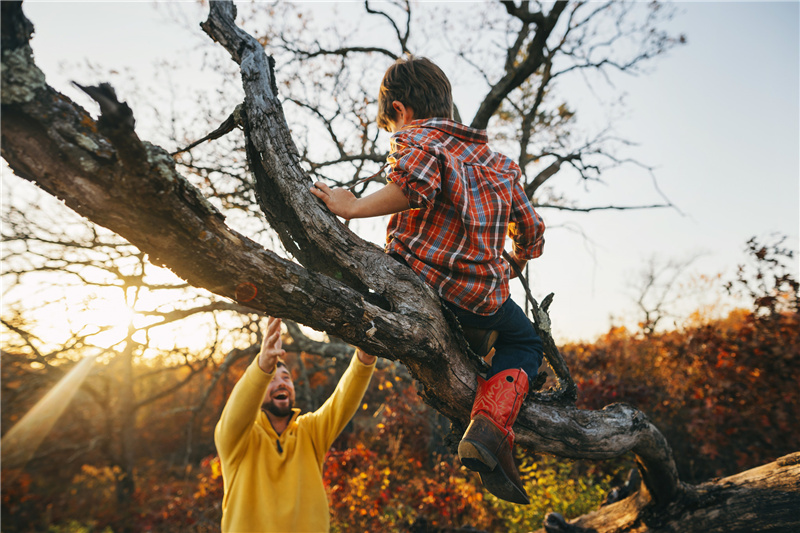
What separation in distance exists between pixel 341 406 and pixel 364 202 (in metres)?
2.04

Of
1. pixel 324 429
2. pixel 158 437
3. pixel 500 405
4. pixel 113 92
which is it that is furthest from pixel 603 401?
pixel 158 437

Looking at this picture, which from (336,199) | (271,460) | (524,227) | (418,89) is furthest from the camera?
(271,460)

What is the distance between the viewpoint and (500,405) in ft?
5.42

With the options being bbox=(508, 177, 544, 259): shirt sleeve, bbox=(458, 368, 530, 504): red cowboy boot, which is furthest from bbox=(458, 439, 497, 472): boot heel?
bbox=(508, 177, 544, 259): shirt sleeve

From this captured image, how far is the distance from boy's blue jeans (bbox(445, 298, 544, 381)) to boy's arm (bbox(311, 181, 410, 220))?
1.73 feet

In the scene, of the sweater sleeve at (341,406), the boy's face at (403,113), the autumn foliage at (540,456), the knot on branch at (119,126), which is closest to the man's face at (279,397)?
the sweater sleeve at (341,406)

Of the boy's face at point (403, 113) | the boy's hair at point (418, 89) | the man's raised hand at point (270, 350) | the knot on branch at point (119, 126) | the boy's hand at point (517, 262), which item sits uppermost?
the boy's hair at point (418, 89)

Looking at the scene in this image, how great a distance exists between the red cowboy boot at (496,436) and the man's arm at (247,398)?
131 centimetres

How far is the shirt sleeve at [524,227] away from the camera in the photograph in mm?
1990

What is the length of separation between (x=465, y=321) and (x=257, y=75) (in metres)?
1.38

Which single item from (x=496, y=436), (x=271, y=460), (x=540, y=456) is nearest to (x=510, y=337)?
(x=496, y=436)

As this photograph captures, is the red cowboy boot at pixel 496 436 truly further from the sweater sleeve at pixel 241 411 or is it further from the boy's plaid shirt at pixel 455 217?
the sweater sleeve at pixel 241 411

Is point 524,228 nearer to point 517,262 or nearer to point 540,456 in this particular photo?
point 517,262

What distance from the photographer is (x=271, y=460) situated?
9.64ft
